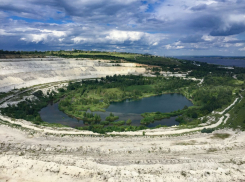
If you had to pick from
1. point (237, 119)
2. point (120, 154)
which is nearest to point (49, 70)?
point (120, 154)

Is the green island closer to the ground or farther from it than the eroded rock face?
A: closer to the ground

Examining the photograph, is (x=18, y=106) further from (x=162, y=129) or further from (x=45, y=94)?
(x=162, y=129)

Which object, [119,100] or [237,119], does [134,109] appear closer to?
[119,100]

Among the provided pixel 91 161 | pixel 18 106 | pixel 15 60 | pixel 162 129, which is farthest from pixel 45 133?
pixel 15 60

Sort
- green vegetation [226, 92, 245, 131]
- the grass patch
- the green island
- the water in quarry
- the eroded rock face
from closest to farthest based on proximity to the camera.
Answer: the grass patch, green vegetation [226, 92, 245, 131], the green island, the water in quarry, the eroded rock face

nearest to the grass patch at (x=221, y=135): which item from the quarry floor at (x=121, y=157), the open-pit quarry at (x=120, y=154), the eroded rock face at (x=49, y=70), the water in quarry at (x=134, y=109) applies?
the open-pit quarry at (x=120, y=154)

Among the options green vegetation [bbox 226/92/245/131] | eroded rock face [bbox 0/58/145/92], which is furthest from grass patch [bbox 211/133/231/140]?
eroded rock face [bbox 0/58/145/92]

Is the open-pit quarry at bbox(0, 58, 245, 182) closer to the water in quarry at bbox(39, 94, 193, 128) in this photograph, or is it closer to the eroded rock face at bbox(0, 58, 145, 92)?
the water in quarry at bbox(39, 94, 193, 128)
